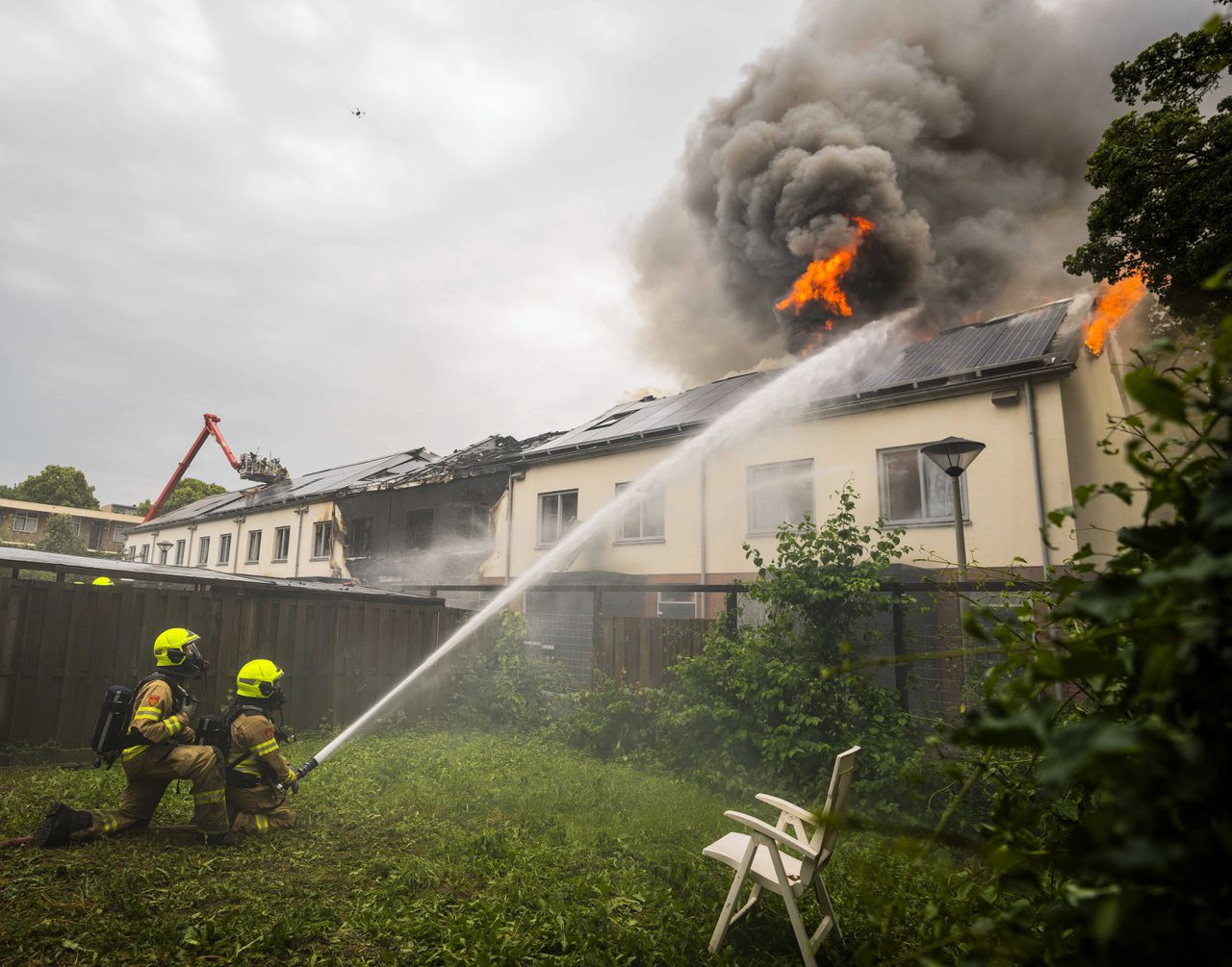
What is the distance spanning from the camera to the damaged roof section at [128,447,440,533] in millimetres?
24641

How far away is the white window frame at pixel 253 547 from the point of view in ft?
90.1

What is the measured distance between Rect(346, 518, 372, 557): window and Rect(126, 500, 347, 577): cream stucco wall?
1.08 metres

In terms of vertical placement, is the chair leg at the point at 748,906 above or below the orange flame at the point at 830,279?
below

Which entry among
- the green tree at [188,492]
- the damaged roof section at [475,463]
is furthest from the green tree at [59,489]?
the damaged roof section at [475,463]

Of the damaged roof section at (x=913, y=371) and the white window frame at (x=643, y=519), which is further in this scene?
the white window frame at (x=643, y=519)

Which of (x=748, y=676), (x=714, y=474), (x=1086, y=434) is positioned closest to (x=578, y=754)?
(x=748, y=676)

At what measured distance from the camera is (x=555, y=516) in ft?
58.6

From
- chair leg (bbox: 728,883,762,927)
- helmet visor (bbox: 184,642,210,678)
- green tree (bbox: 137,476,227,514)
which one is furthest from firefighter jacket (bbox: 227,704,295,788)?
green tree (bbox: 137,476,227,514)

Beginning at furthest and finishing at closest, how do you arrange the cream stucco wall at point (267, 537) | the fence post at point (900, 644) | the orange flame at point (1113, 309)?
the cream stucco wall at point (267, 537), the orange flame at point (1113, 309), the fence post at point (900, 644)

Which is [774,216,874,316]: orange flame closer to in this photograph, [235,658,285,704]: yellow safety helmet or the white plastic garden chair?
the white plastic garden chair

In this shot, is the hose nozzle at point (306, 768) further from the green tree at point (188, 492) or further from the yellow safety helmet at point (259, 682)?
the green tree at point (188, 492)

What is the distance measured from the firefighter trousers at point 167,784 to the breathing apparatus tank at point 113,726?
6.7 inches

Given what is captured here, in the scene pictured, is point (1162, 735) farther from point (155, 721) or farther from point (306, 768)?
point (306, 768)

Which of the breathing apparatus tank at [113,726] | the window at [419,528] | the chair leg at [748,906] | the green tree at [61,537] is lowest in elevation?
the chair leg at [748,906]
